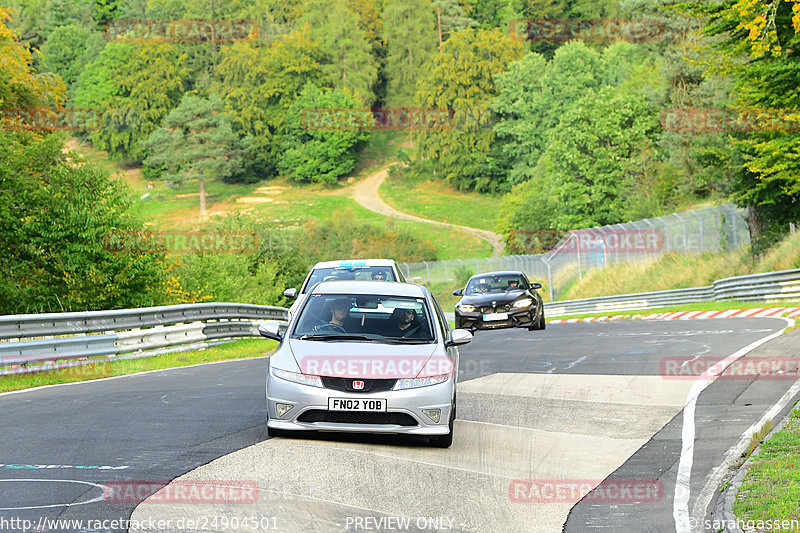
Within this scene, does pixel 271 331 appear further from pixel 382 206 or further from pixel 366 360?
pixel 382 206

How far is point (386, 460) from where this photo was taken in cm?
820

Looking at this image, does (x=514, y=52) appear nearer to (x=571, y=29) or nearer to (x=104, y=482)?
(x=571, y=29)

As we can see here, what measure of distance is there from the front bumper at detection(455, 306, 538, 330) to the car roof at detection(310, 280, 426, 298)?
14327 millimetres

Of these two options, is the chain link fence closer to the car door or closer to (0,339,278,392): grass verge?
(0,339,278,392): grass verge

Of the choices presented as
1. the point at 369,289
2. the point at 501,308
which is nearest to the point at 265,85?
the point at 501,308

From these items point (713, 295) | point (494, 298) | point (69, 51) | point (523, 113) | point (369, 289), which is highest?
point (69, 51)

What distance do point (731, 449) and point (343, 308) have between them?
3.84 m

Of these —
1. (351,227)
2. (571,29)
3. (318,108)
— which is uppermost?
(571,29)

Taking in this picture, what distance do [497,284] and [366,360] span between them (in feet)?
56.8

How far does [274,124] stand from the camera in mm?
137500

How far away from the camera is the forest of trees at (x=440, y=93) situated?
105 feet

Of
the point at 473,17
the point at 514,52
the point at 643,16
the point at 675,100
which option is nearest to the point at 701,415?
the point at 675,100

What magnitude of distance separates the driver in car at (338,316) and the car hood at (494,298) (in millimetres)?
14975

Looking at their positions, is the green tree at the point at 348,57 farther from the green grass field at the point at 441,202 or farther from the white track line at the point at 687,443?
the white track line at the point at 687,443
